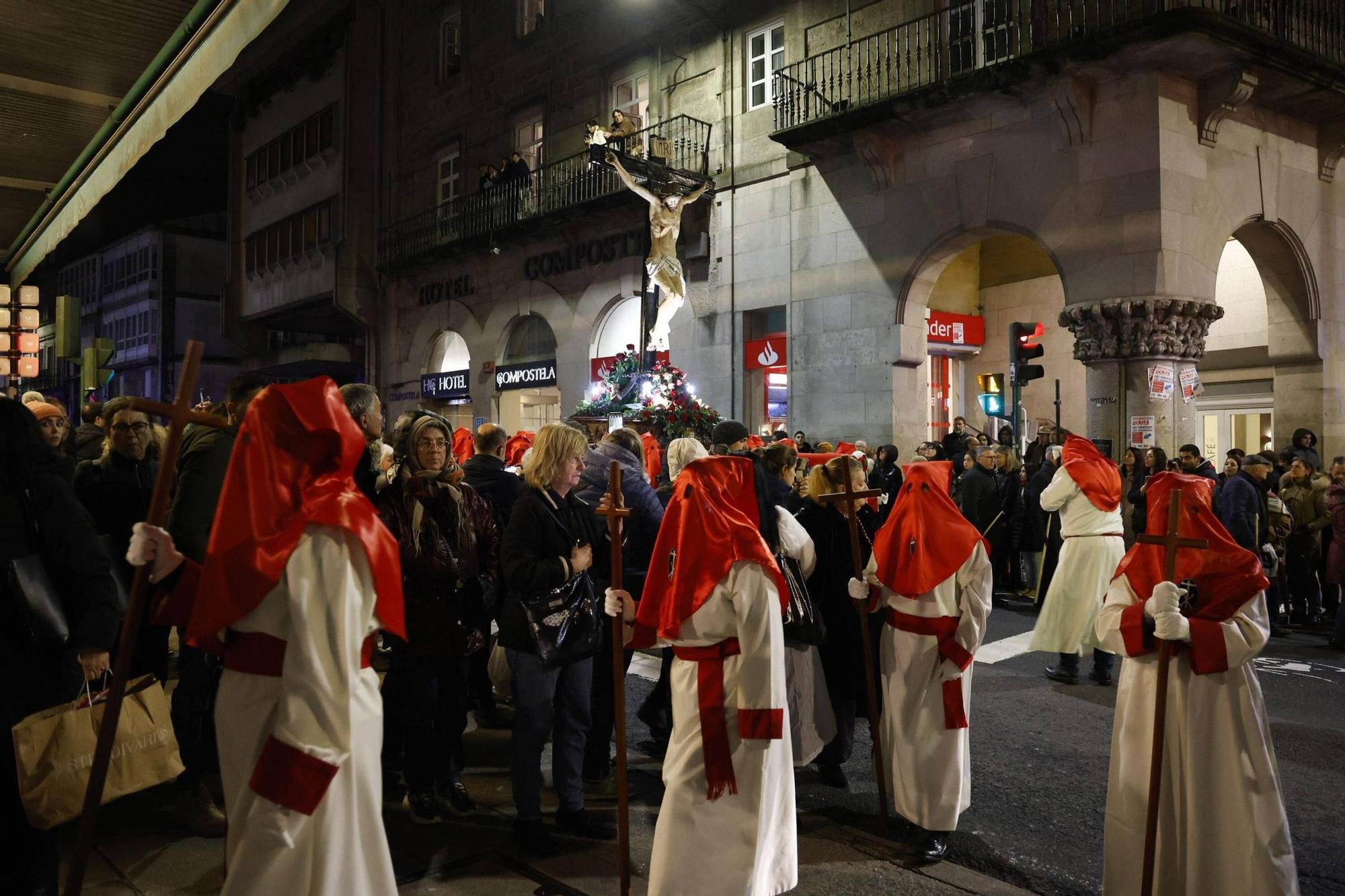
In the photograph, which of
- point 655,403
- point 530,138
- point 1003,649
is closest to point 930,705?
point 1003,649

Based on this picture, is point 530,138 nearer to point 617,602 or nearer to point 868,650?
point 868,650

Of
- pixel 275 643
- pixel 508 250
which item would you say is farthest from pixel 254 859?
pixel 508 250

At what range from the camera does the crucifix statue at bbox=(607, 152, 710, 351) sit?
16.0 m

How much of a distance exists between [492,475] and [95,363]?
13673 millimetres

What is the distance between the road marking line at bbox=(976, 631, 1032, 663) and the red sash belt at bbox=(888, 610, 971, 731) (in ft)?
13.3

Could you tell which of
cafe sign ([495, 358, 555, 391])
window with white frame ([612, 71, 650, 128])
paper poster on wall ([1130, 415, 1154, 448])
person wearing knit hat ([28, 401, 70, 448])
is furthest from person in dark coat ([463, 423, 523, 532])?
cafe sign ([495, 358, 555, 391])

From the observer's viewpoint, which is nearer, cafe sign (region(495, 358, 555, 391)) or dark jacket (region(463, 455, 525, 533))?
dark jacket (region(463, 455, 525, 533))

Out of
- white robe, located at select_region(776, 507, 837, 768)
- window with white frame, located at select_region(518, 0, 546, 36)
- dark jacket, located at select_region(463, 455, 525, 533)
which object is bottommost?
white robe, located at select_region(776, 507, 837, 768)

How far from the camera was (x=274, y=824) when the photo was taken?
2.61m

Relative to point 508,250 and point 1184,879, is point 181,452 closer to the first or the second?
point 1184,879

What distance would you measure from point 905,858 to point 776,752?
1.22 m

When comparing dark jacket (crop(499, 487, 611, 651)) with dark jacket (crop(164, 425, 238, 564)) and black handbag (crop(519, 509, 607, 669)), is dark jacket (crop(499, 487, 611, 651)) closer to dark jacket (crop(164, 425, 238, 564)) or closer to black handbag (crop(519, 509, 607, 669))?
black handbag (crop(519, 509, 607, 669))

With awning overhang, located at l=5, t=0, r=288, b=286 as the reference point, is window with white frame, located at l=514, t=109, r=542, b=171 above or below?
above

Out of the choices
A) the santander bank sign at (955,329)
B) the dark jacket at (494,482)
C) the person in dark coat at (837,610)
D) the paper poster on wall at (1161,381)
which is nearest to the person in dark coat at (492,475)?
the dark jacket at (494,482)
